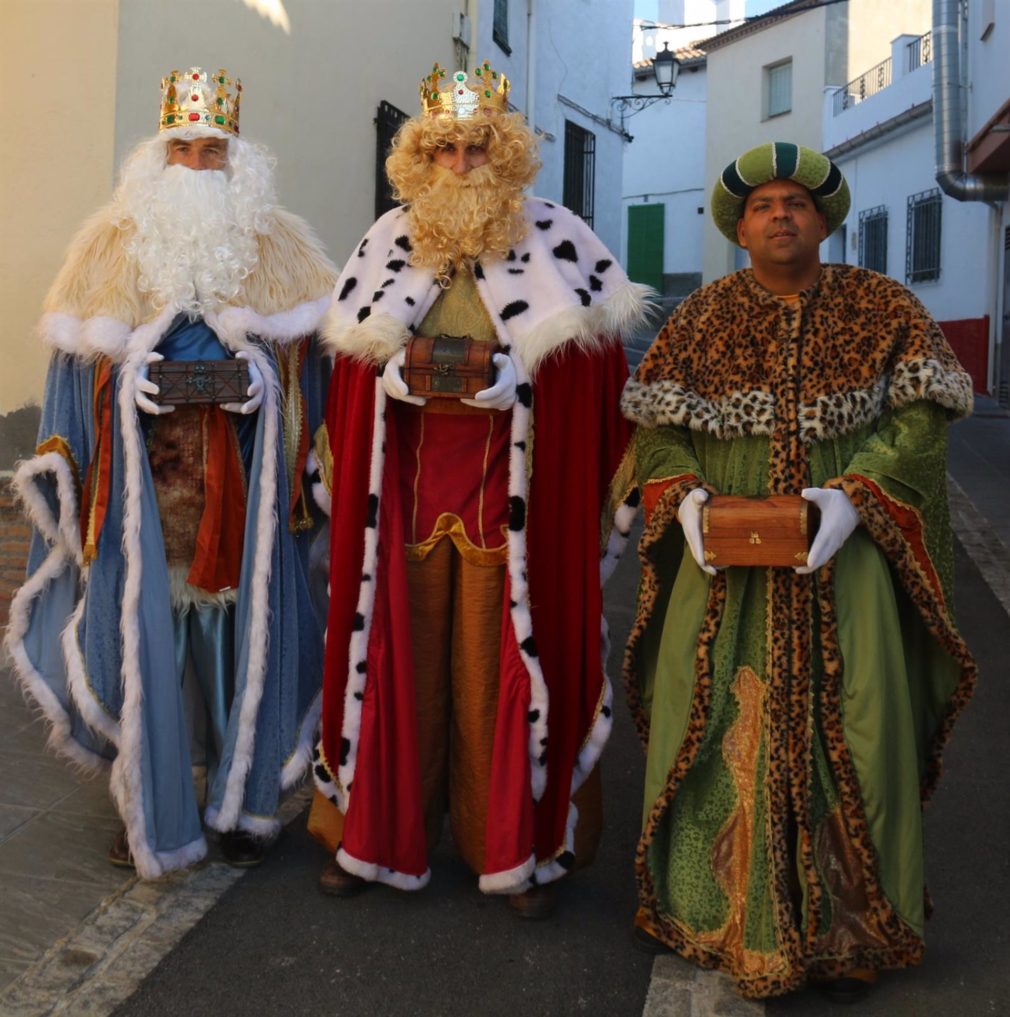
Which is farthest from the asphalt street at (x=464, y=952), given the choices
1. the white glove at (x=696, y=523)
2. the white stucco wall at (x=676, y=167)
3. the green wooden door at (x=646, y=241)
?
the green wooden door at (x=646, y=241)

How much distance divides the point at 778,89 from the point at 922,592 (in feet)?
83.5

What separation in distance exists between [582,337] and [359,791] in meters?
1.38

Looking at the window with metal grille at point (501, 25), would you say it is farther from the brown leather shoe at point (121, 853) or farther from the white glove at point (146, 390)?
the brown leather shoe at point (121, 853)

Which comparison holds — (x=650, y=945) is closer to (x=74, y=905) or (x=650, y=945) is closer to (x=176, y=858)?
(x=176, y=858)

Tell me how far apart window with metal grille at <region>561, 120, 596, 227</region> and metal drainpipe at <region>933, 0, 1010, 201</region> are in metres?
4.49

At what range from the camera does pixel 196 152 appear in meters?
3.76

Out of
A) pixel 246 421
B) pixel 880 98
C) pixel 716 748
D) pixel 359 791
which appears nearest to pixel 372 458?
pixel 246 421

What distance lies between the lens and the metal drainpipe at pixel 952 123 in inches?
622

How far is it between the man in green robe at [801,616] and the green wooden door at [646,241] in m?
27.2

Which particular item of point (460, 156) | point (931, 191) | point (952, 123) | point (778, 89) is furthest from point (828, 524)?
point (778, 89)

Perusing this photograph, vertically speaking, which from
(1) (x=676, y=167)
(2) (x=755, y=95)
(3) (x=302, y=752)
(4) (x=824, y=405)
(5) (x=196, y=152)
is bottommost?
(3) (x=302, y=752)

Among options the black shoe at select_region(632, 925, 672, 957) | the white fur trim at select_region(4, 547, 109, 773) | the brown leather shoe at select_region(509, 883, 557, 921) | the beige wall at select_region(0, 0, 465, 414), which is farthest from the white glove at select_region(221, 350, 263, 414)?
the beige wall at select_region(0, 0, 465, 414)

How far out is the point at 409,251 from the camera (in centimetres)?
344

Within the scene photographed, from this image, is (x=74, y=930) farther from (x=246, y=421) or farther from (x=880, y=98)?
(x=880, y=98)
